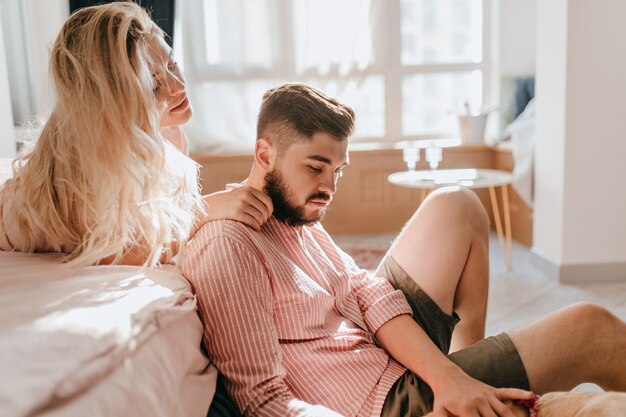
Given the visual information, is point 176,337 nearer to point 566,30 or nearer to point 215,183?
point 566,30

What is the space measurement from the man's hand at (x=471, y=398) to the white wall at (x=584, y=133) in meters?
2.03

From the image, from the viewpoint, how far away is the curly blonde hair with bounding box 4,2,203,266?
3.28ft

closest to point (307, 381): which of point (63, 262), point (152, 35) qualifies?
point (63, 262)

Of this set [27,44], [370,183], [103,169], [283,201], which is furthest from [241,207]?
[370,183]

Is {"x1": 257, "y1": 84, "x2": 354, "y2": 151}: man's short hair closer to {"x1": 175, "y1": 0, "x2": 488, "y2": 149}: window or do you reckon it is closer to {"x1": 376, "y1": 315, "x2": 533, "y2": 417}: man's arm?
{"x1": 376, "y1": 315, "x2": 533, "y2": 417}: man's arm

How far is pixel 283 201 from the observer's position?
4.16 feet

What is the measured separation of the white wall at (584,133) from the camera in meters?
2.78

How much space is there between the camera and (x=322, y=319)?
1.17m

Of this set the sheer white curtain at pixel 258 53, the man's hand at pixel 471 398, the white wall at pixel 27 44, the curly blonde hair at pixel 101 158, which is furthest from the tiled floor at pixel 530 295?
the white wall at pixel 27 44

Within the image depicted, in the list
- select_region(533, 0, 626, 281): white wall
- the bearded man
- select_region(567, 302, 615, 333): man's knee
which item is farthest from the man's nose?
select_region(533, 0, 626, 281): white wall

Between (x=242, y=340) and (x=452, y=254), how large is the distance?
62 centimetres

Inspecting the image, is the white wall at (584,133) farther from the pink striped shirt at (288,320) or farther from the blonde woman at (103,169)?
the blonde woman at (103,169)

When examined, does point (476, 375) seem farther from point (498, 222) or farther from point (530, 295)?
point (498, 222)

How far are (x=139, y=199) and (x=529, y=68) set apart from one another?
373 cm
